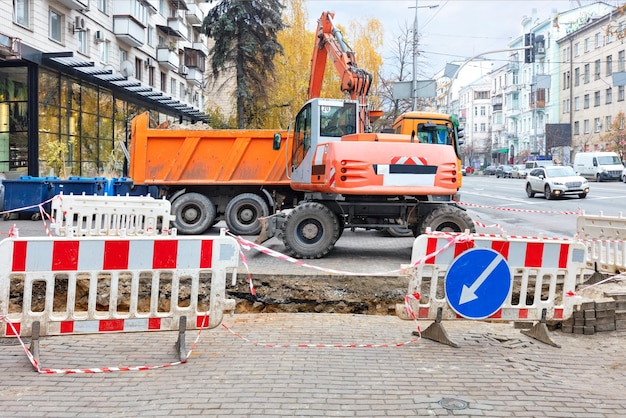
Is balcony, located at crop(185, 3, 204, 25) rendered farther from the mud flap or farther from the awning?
the mud flap

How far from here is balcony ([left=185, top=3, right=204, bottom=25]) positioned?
152ft

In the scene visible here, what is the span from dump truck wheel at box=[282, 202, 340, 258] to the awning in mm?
14868

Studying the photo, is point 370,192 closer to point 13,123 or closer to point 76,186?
point 76,186

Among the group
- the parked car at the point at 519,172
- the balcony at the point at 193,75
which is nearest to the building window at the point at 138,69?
the balcony at the point at 193,75

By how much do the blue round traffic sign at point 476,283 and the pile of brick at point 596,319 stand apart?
50.0 inches

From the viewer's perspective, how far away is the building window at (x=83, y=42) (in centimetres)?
2724

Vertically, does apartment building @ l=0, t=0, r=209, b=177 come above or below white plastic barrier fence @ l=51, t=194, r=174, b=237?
above

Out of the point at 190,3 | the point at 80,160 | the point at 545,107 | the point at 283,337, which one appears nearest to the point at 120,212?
the point at 283,337

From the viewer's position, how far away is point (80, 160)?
81.4ft

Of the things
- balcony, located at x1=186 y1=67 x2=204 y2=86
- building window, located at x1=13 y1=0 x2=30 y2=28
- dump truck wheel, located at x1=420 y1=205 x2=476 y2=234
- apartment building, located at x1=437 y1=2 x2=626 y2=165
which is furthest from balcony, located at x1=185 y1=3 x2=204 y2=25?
dump truck wheel, located at x1=420 y1=205 x2=476 y2=234

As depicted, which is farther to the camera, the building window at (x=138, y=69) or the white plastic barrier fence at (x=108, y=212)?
the building window at (x=138, y=69)

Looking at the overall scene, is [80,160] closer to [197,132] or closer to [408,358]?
[197,132]

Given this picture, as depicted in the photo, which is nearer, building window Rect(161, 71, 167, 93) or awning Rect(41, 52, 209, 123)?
awning Rect(41, 52, 209, 123)

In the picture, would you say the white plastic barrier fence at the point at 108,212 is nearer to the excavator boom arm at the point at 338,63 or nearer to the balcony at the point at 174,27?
the excavator boom arm at the point at 338,63
